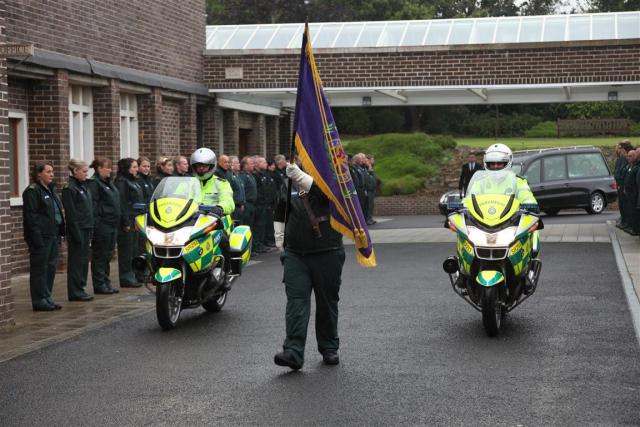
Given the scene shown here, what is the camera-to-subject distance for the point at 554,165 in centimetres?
2994

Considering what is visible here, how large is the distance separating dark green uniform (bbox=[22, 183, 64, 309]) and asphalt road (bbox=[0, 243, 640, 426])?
4.59ft

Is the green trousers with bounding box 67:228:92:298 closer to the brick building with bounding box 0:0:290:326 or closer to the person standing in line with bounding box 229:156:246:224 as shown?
the brick building with bounding box 0:0:290:326

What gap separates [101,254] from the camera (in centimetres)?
1421

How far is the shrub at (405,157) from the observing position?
3781cm

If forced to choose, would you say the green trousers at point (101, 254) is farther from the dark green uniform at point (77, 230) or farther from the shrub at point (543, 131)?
the shrub at point (543, 131)

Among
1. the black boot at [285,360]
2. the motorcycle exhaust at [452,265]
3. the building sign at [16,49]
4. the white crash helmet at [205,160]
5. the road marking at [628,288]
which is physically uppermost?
the building sign at [16,49]

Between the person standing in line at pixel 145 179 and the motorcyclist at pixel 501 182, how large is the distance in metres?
6.00

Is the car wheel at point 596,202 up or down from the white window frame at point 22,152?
down

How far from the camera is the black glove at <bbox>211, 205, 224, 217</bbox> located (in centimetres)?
1138

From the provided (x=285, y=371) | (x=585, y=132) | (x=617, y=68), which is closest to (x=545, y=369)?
(x=285, y=371)

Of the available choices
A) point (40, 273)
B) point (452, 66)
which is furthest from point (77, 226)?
point (452, 66)

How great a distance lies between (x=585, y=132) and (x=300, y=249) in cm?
3746

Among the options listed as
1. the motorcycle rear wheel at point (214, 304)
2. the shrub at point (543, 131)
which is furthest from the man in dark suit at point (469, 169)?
the shrub at point (543, 131)

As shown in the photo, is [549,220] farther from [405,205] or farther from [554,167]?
[405,205]
